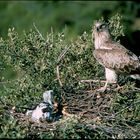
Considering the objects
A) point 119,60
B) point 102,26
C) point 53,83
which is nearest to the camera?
point 53,83

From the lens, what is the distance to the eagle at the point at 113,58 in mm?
14961

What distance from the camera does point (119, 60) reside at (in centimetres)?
1513

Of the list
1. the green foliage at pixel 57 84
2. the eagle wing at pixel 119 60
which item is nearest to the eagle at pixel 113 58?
the eagle wing at pixel 119 60

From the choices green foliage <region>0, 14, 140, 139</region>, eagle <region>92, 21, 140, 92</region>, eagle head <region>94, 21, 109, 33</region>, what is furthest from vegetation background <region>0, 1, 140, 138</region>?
eagle head <region>94, 21, 109, 33</region>

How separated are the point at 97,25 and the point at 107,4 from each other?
14.5 meters

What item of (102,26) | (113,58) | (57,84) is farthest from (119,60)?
(57,84)

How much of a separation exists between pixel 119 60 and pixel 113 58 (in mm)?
128

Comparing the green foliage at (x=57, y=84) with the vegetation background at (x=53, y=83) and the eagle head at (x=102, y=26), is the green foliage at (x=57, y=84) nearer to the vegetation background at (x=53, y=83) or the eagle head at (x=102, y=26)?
the vegetation background at (x=53, y=83)

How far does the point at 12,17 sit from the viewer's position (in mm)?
30000

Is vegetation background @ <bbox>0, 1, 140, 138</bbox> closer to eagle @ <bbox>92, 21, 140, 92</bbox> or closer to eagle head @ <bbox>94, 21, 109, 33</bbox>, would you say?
eagle @ <bbox>92, 21, 140, 92</bbox>

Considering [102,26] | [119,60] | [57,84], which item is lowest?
[57,84]

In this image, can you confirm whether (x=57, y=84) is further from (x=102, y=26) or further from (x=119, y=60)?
(x=102, y=26)

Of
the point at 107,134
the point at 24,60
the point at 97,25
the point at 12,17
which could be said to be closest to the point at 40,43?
the point at 24,60

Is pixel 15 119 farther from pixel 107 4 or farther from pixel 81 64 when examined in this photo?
pixel 107 4
